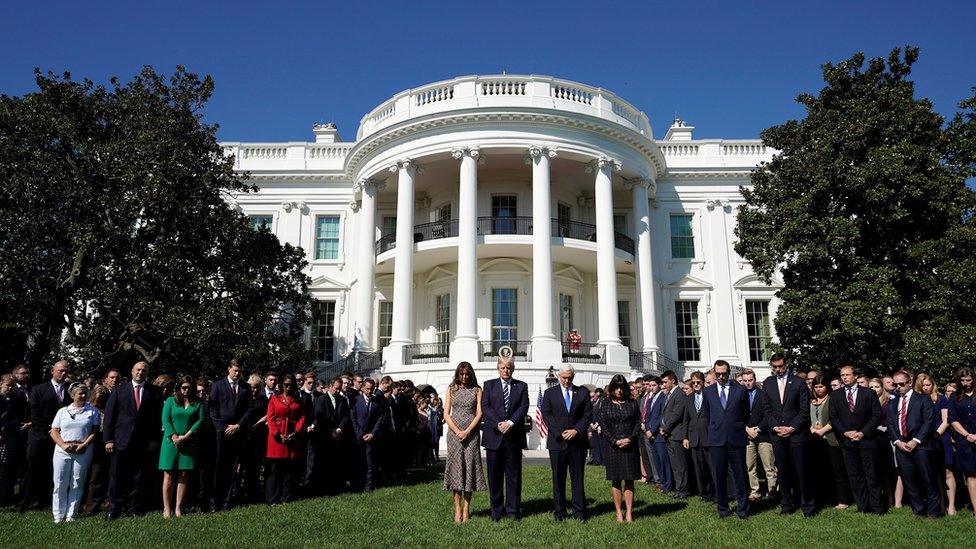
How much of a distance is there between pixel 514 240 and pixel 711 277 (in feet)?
30.4

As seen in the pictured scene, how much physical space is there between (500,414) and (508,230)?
17460mm

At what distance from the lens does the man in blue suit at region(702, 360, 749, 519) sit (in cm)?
806

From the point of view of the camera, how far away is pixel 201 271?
1592cm

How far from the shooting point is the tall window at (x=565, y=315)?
25141mm

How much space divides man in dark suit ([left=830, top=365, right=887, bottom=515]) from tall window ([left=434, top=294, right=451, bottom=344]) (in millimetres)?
17451

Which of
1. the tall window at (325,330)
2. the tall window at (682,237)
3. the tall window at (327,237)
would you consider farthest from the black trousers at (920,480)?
the tall window at (327,237)

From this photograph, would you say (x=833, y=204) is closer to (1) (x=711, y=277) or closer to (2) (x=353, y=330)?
(1) (x=711, y=277)

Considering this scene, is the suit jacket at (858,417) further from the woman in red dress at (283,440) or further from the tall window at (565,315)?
the tall window at (565,315)

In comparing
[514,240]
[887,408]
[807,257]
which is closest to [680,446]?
[887,408]

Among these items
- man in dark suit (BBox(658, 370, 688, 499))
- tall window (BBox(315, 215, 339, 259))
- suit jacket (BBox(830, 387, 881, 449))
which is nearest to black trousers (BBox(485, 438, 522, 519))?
man in dark suit (BBox(658, 370, 688, 499))

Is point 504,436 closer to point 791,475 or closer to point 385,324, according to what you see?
point 791,475

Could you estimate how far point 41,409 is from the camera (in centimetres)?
862

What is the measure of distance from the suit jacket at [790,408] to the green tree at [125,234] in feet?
37.5

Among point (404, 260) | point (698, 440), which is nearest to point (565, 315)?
point (404, 260)
